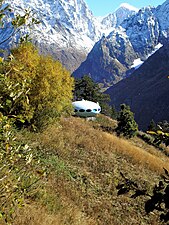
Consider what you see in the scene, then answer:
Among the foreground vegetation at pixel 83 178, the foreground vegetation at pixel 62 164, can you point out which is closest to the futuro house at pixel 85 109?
the foreground vegetation at pixel 62 164

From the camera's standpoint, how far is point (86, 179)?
14.6m

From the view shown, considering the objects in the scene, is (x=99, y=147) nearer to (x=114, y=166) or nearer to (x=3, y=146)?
(x=114, y=166)

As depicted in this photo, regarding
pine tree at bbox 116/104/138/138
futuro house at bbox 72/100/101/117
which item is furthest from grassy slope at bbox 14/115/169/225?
futuro house at bbox 72/100/101/117

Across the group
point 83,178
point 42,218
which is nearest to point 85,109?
point 83,178

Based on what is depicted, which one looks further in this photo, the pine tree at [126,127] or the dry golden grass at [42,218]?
the pine tree at [126,127]

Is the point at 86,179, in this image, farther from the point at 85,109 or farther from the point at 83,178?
the point at 85,109

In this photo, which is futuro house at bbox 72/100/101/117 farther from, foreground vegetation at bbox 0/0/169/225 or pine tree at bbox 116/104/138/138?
foreground vegetation at bbox 0/0/169/225

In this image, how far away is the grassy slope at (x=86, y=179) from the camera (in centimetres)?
872

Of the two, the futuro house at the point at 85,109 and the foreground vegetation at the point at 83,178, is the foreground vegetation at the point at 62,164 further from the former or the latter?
the futuro house at the point at 85,109

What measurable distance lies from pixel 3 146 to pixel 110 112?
234 feet

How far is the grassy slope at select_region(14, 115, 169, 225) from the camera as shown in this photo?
28.6 feet

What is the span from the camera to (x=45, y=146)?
1702 cm

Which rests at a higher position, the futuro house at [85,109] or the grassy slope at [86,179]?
the futuro house at [85,109]

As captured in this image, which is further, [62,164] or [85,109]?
[85,109]
